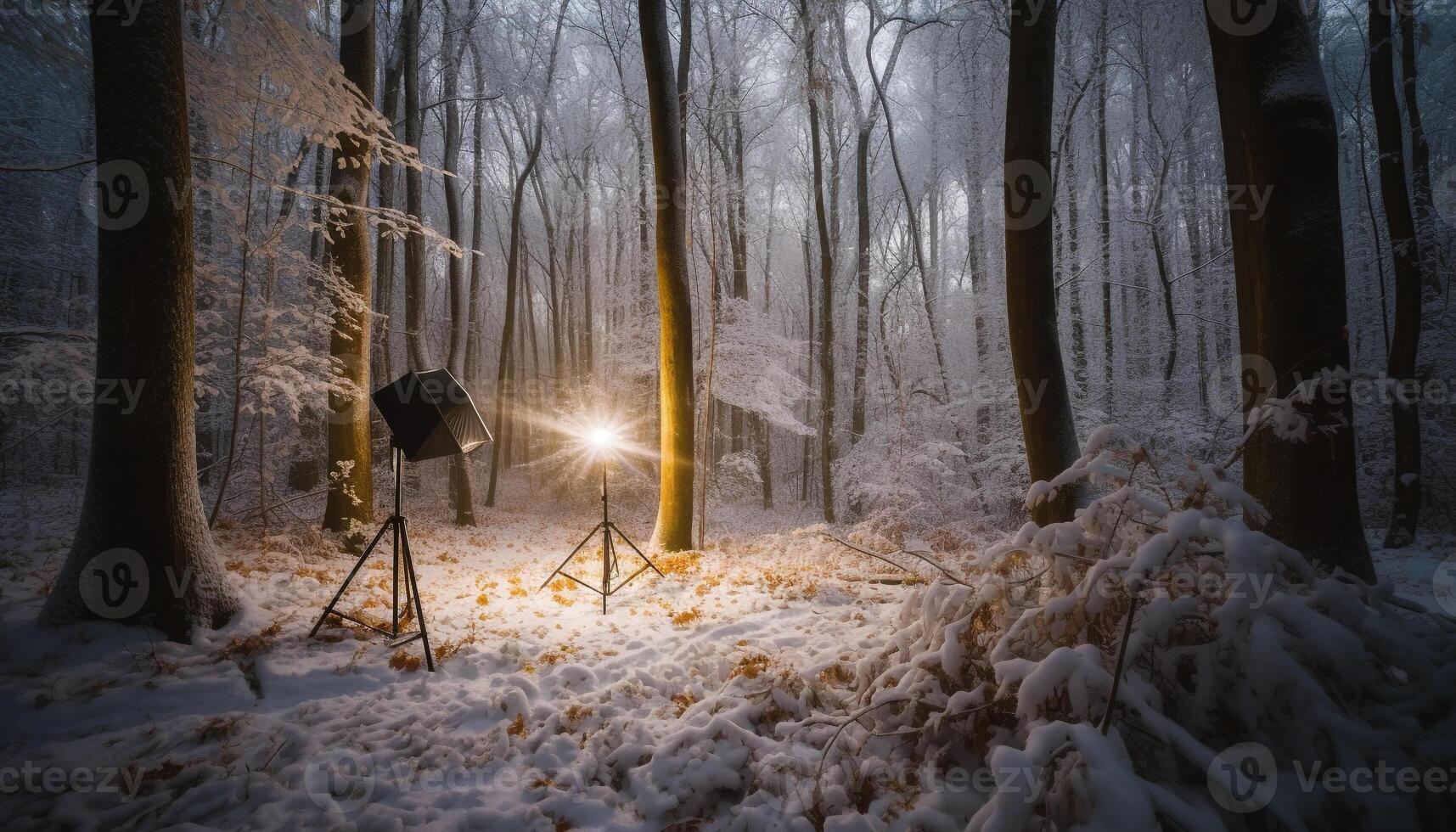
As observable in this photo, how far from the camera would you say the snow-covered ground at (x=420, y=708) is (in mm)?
2260

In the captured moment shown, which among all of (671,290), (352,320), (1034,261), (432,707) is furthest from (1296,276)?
(352,320)

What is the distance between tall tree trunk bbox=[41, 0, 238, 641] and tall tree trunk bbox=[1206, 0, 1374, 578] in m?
6.73

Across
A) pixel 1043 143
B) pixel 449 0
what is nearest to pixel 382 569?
pixel 1043 143

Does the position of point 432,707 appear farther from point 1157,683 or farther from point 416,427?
point 1157,683

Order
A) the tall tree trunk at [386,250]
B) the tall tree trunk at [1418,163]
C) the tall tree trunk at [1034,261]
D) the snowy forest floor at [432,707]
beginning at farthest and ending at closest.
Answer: the tall tree trunk at [386,250], the tall tree trunk at [1418,163], the tall tree trunk at [1034,261], the snowy forest floor at [432,707]

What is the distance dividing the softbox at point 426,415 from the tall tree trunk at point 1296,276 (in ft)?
16.9

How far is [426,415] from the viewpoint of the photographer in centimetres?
398

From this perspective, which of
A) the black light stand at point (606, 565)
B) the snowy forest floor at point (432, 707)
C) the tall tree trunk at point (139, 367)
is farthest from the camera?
the black light stand at point (606, 565)

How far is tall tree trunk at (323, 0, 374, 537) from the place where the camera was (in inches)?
264

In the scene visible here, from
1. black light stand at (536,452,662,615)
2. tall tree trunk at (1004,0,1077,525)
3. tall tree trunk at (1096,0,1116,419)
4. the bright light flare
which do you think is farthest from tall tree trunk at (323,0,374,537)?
tall tree trunk at (1096,0,1116,419)

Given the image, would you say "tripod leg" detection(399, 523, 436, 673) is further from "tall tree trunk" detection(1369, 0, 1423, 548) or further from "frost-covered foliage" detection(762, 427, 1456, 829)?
"tall tree trunk" detection(1369, 0, 1423, 548)

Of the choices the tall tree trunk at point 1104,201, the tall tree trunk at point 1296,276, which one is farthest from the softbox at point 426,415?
the tall tree trunk at point 1104,201

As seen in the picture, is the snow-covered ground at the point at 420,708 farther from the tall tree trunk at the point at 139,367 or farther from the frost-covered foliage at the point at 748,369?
the frost-covered foliage at the point at 748,369

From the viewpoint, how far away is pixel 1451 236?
27.0 ft
